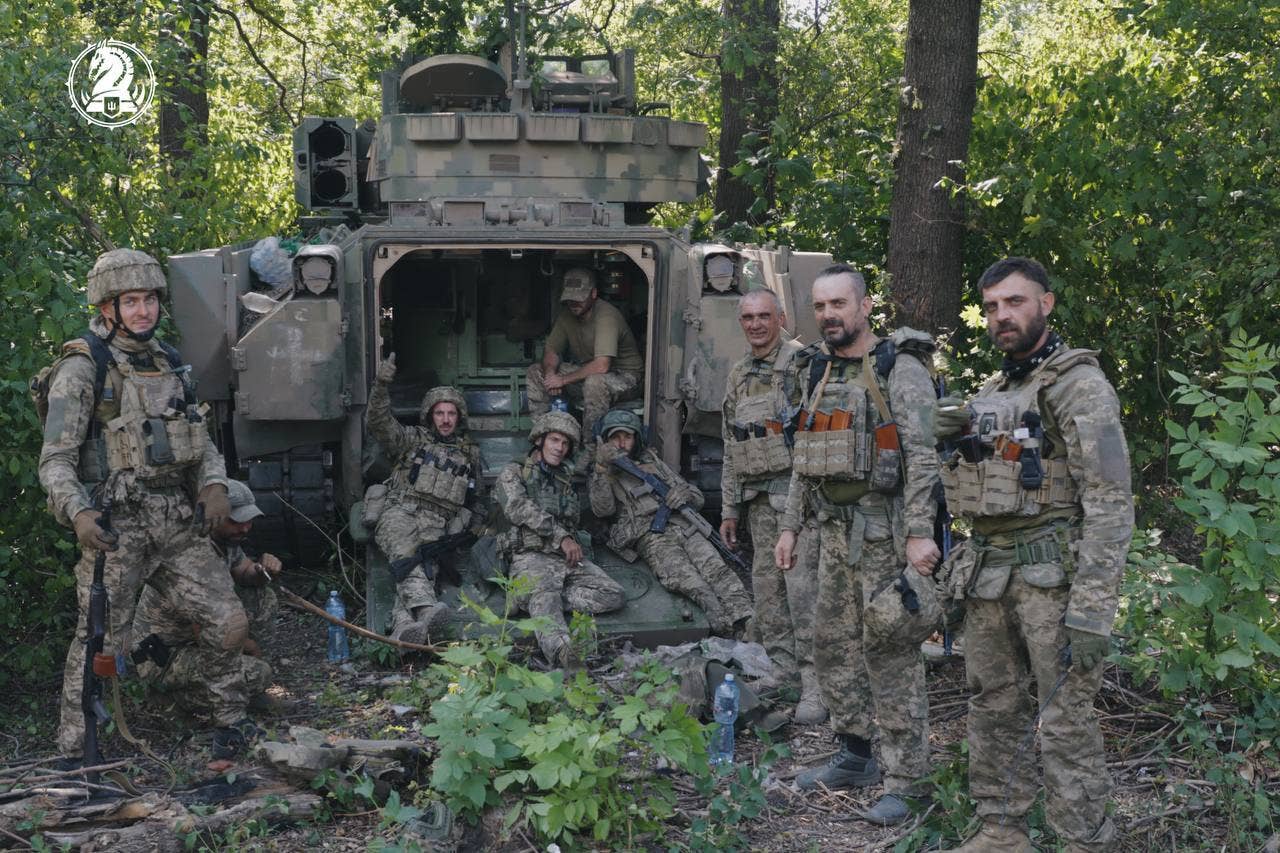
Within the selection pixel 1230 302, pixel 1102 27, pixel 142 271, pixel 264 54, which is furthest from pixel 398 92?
pixel 264 54

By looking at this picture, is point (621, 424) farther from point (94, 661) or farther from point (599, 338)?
point (94, 661)

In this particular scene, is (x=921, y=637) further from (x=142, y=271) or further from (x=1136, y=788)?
(x=142, y=271)

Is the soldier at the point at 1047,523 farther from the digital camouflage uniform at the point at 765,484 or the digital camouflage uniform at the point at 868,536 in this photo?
the digital camouflage uniform at the point at 765,484

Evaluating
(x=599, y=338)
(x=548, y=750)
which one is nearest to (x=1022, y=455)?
(x=548, y=750)

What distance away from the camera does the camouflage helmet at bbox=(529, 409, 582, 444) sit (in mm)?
7516

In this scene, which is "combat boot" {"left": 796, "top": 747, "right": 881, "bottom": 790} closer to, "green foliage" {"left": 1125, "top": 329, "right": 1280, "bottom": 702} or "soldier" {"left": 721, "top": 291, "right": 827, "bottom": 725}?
"soldier" {"left": 721, "top": 291, "right": 827, "bottom": 725}

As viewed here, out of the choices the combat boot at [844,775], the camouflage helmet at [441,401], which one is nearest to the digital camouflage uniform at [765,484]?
the combat boot at [844,775]

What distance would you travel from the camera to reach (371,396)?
7.74 m

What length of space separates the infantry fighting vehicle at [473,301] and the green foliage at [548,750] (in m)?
2.50

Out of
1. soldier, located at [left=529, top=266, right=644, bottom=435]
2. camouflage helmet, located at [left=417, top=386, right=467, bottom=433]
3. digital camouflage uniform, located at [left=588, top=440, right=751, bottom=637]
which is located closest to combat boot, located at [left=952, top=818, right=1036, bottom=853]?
digital camouflage uniform, located at [left=588, top=440, right=751, bottom=637]

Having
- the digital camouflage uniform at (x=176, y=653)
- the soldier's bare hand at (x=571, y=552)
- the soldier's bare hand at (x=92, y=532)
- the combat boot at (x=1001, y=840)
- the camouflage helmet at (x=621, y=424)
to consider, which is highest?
the camouflage helmet at (x=621, y=424)

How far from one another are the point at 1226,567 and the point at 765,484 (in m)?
2.08

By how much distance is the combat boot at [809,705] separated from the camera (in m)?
6.21

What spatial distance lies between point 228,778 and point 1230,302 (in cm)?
594
